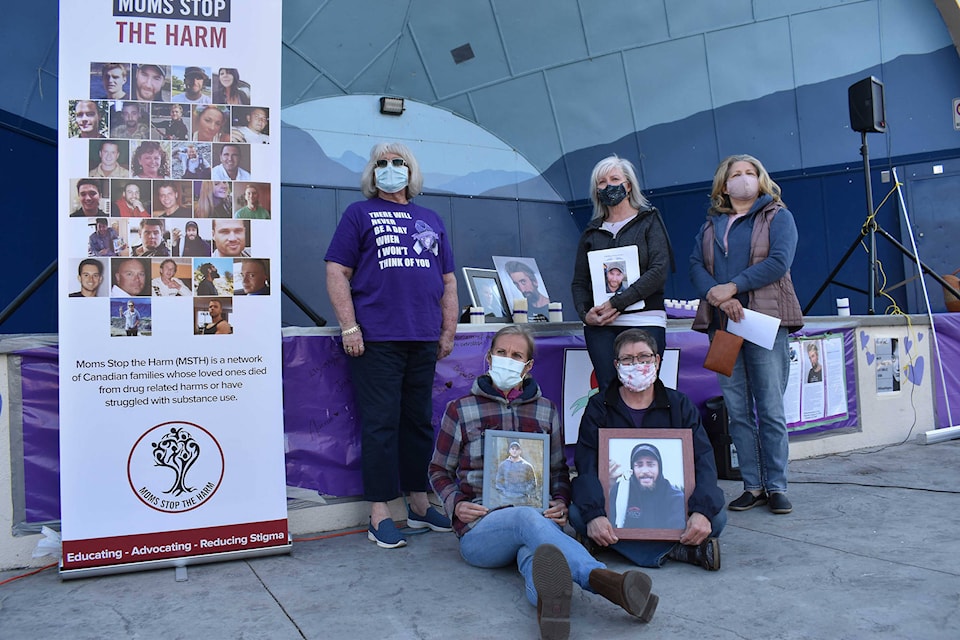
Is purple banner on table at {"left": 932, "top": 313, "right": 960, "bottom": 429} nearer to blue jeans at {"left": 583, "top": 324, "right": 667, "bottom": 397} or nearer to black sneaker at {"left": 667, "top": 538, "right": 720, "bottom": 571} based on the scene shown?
blue jeans at {"left": 583, "top": 324, "right": 667, "bottom": 397}

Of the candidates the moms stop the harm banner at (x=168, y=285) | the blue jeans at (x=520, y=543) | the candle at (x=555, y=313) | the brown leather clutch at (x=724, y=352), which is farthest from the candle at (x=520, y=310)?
the blue jeans at (x=520, y=543)

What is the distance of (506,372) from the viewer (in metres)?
2.77

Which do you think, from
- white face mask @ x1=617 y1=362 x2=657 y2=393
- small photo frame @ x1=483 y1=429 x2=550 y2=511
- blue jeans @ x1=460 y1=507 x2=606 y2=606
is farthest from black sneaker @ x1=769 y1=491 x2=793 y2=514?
blue jeans @ x1=460 y1=507 x2=606 y2=606

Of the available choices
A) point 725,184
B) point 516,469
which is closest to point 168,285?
point 516,469

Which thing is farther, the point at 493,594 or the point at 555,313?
the point at 555,313

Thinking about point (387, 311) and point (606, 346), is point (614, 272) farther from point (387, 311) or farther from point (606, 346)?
point (387, 311)

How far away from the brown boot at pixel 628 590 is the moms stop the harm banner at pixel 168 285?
4.73 ft

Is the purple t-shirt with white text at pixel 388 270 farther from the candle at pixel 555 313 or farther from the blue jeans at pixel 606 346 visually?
the candle at pixel 555 313

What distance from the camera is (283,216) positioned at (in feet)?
24.2

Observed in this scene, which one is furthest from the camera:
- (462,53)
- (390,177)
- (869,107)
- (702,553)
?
(462,53)

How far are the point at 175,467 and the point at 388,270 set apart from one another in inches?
45.2

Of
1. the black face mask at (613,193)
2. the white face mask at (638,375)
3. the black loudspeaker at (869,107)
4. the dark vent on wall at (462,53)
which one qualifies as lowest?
the white face mask at (638,375)

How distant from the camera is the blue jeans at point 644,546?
2.65 metres

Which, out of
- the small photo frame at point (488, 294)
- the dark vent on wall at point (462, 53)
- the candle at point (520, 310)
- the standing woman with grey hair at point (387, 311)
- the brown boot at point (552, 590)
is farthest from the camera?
the dark vent on wall at point (462, 53)
